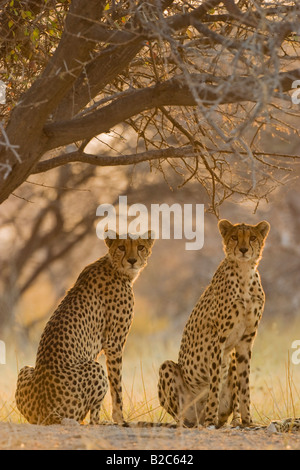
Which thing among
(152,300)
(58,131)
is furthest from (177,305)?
(58,131)

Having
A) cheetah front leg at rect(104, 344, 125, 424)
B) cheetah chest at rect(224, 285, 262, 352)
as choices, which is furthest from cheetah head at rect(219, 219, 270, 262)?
cheetah front leg at rect(104, 344, 125, 424)

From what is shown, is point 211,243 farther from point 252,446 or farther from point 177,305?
point 252,446

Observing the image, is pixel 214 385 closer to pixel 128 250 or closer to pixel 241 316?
pixel 241 316

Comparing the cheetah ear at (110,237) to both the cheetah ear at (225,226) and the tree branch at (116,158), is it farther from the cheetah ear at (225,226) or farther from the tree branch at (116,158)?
the cheetah ear at (225,226)

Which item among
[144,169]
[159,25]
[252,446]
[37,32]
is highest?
[144,169]

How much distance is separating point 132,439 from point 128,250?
1.80 m

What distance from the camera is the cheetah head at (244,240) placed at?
216 inches

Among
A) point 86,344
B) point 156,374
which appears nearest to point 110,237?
point 86,344

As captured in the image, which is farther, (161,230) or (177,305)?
(177,305)

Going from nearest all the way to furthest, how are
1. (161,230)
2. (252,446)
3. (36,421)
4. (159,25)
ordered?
(252,446) < (159,25) < (36,421) < (161,230)

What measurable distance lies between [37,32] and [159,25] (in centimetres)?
115

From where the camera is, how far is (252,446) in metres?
4.19

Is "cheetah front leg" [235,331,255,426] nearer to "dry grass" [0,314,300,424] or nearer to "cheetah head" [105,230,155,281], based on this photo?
"dry grass" [0,314,300,424]

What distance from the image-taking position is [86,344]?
550cm
